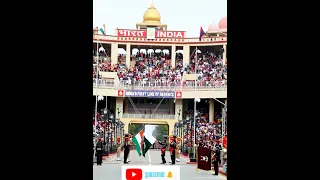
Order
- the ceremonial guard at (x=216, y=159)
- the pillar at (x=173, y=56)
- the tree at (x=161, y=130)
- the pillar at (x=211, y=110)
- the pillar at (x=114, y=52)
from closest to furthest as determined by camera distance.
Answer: the ceremonial guard at (x=216, y=159) → the tree at (x=161, y=130) → the pillar at (x=211, y=110) → the pillar at (x=114, y=52) → the pillar at (x=173, y=56)

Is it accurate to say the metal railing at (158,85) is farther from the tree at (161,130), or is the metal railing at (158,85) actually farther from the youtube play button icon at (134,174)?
the youtube play button icon at (134,174)

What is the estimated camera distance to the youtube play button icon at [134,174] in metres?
6.83

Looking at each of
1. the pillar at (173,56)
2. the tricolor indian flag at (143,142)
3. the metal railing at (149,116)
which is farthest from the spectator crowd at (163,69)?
the tricolor indian flag at (143,142)

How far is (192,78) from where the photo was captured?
17.8 meters

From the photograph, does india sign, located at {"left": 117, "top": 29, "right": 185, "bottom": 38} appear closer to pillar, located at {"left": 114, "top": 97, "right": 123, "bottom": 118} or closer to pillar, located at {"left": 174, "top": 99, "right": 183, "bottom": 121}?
pillar, located at {"left": 114, "top": 97, "right": 123, "bottom": 118}

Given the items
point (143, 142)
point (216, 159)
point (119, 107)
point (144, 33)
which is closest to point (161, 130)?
point (119, 107)

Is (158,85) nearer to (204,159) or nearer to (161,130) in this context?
(161,130)

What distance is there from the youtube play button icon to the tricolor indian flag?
12.6 feet

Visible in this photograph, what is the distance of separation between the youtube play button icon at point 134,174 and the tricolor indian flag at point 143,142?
3827mm

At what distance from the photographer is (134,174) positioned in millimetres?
6953

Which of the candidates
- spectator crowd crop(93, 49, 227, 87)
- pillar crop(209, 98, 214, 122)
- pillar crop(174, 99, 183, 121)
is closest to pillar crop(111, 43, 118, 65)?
spectator crowd crop(93, 49, 227, 87)

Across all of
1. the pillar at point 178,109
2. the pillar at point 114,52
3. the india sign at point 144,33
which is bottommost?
the pillar at point 178,109
